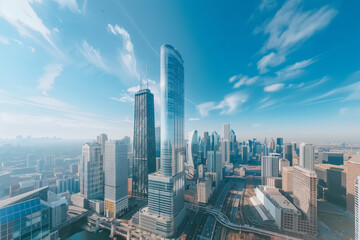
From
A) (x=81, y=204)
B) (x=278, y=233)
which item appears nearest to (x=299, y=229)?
(x=278, y=233)

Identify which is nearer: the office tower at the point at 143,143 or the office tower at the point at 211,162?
the office tower at the point at 143,143

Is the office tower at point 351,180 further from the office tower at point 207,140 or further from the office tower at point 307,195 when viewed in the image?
the office tower at point 207,140

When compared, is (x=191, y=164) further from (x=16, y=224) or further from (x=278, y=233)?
(x=16, y=224)

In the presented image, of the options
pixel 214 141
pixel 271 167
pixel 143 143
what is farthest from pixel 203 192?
pixel 214 141

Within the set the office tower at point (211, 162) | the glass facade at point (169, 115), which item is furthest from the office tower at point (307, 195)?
the office tower at point (211, 162)

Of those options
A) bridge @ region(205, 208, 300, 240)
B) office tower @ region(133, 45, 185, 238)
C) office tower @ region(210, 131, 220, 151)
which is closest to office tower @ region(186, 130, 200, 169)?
office tower @ region(210, 131, 220, 151)

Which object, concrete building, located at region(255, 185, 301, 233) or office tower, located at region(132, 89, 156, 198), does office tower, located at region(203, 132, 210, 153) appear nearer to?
office tower, located at region(132, 89, 156, 198)
